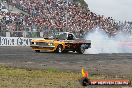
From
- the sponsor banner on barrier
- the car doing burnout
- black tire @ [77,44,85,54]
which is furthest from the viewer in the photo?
the sponsor banner on barrier

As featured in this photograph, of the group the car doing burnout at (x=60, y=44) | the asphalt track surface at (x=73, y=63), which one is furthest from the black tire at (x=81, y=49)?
the asphalt track surface at (x=73, y=63)

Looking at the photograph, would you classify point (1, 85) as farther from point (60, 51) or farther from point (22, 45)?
point (22, 45)

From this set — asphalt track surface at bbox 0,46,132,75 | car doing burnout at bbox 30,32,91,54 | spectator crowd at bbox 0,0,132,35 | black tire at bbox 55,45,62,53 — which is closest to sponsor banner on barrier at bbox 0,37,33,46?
spectator crowd at bbox 0,0,132,35

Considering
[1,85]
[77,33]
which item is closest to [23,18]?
[77,33]

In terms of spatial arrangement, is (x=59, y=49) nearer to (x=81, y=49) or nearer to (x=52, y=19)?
(x=81, y=49)

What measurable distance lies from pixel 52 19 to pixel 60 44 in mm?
17009

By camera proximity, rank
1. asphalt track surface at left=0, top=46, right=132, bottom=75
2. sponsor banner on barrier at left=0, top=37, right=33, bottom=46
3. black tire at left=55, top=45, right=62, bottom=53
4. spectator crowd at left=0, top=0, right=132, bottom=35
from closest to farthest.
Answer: asphalt track surface at left=0, top=46, right=132, bottom=75 → black tire at left=55, top=45, right=62, bottom=53 → sponsor banner on barrier at left=0, top=37, right=33, bottom=46 → spectator crowd at left=0, top=0, right=132, bottom=35

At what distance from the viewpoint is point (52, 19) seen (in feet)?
140

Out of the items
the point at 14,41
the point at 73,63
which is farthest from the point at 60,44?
the point at 14,41

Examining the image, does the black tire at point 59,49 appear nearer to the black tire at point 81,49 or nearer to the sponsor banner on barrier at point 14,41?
the black tire at point 81,49

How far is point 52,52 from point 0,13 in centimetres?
1316

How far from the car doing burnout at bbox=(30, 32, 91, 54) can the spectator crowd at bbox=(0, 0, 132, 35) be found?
34.4ft

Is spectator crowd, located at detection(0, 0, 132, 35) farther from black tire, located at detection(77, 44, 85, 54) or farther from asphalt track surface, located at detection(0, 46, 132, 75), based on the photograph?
asphalt track surface, located at detection(0, 46, 132, 75)

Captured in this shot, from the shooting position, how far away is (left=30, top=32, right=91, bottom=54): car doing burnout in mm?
25688
